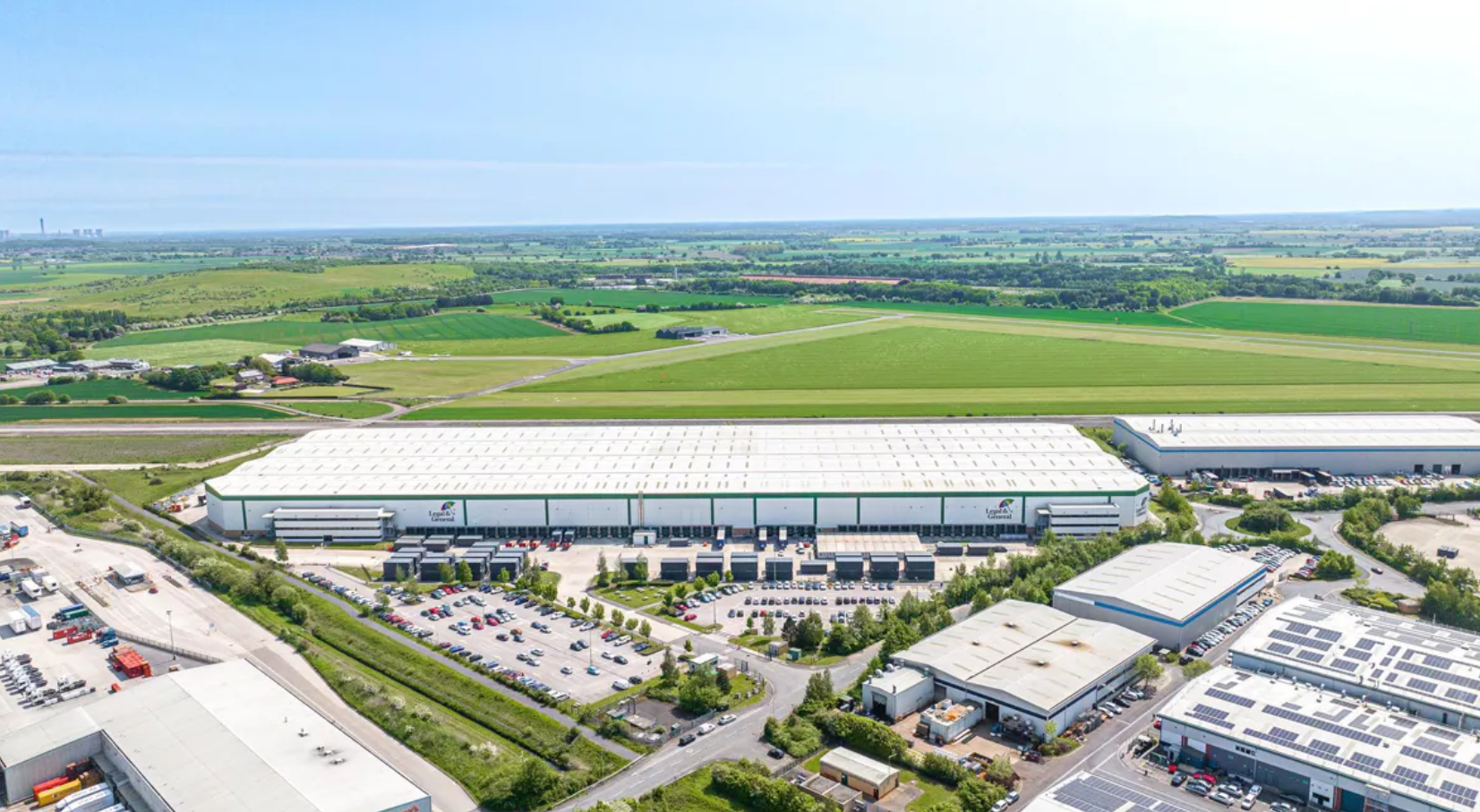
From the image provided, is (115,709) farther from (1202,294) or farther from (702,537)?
(1202,294)

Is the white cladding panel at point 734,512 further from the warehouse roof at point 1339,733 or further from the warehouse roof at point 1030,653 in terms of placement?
the warehouse roof at point 1339,733

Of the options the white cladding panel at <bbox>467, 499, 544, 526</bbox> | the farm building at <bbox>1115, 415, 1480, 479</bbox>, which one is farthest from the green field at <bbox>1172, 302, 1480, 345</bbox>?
the white cladding panel at <bbox>467, 499, 544, 526</bbox>

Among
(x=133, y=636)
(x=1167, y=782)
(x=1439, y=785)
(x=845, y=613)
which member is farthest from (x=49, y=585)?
(x=1439, y=785)

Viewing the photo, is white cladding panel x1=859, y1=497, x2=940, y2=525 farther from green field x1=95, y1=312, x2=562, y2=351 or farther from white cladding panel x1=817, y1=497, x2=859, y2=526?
green field x1=95, y1=312, x2=562, y2=351

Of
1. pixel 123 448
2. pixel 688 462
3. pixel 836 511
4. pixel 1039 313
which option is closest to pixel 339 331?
pixel 123 448

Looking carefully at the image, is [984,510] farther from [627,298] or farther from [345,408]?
[627,298]
